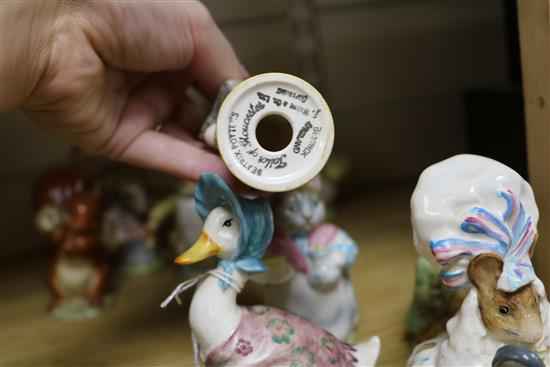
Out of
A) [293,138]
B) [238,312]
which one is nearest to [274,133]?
[293,138]

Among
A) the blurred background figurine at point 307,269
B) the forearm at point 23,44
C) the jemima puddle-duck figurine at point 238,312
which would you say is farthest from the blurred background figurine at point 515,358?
the forearm at point 23,44

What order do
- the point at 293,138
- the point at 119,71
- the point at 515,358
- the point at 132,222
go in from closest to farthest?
the point at 515,358 < the point at 293,138 < the point at 119,71 < the point at 132,222

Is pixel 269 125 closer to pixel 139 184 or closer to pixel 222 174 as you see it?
pixel 222 174

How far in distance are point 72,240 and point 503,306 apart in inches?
32.4

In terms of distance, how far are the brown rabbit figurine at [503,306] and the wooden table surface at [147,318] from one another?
0.74 ft

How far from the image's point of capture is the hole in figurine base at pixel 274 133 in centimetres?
83

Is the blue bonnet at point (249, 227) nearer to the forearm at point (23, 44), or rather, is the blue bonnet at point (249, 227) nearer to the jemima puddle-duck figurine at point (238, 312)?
the jemima puddle-duck figurine at point (238, 312)

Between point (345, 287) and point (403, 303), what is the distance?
0.13 metres

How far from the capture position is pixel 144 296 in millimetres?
1155

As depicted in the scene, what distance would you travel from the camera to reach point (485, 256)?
1.99 ft

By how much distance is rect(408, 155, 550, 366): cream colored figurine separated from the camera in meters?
0.61

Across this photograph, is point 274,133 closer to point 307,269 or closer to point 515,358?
point 307,269

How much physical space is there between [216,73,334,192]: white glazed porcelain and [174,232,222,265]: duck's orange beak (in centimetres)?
10

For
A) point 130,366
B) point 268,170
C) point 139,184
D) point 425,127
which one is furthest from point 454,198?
point 425,127
